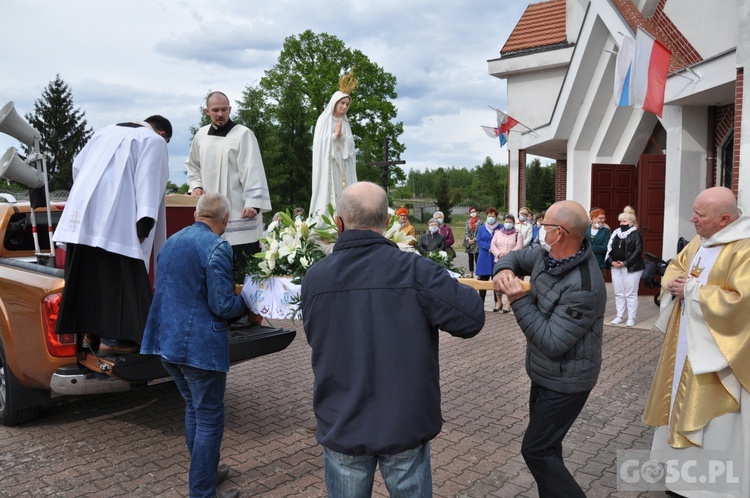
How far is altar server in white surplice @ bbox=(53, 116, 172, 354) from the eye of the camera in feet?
14.8

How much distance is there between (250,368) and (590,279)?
5466mm

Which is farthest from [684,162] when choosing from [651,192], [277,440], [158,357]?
[158,357]

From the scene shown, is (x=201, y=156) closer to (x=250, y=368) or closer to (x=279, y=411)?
(x=279, y=411)

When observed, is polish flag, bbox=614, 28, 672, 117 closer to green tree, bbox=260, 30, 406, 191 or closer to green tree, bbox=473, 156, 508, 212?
green tree, bbox=260, 30, 406, 191

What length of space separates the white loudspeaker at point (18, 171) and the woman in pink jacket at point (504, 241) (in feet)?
26.0

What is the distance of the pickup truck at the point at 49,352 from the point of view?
4.71 meters

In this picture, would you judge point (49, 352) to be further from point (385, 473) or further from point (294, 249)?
point (385, 473)

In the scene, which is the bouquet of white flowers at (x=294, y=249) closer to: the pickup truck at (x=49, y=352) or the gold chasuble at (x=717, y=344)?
the pickup truck at (x=49, y=352)

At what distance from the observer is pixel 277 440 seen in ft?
17.1

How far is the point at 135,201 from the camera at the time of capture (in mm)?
4617

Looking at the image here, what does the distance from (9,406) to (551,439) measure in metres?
4.62

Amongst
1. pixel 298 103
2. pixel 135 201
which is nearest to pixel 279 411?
pixel 135 201

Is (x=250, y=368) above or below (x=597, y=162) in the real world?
below

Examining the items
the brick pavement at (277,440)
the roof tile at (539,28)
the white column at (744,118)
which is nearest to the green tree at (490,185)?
the roof tile at (539,28)
